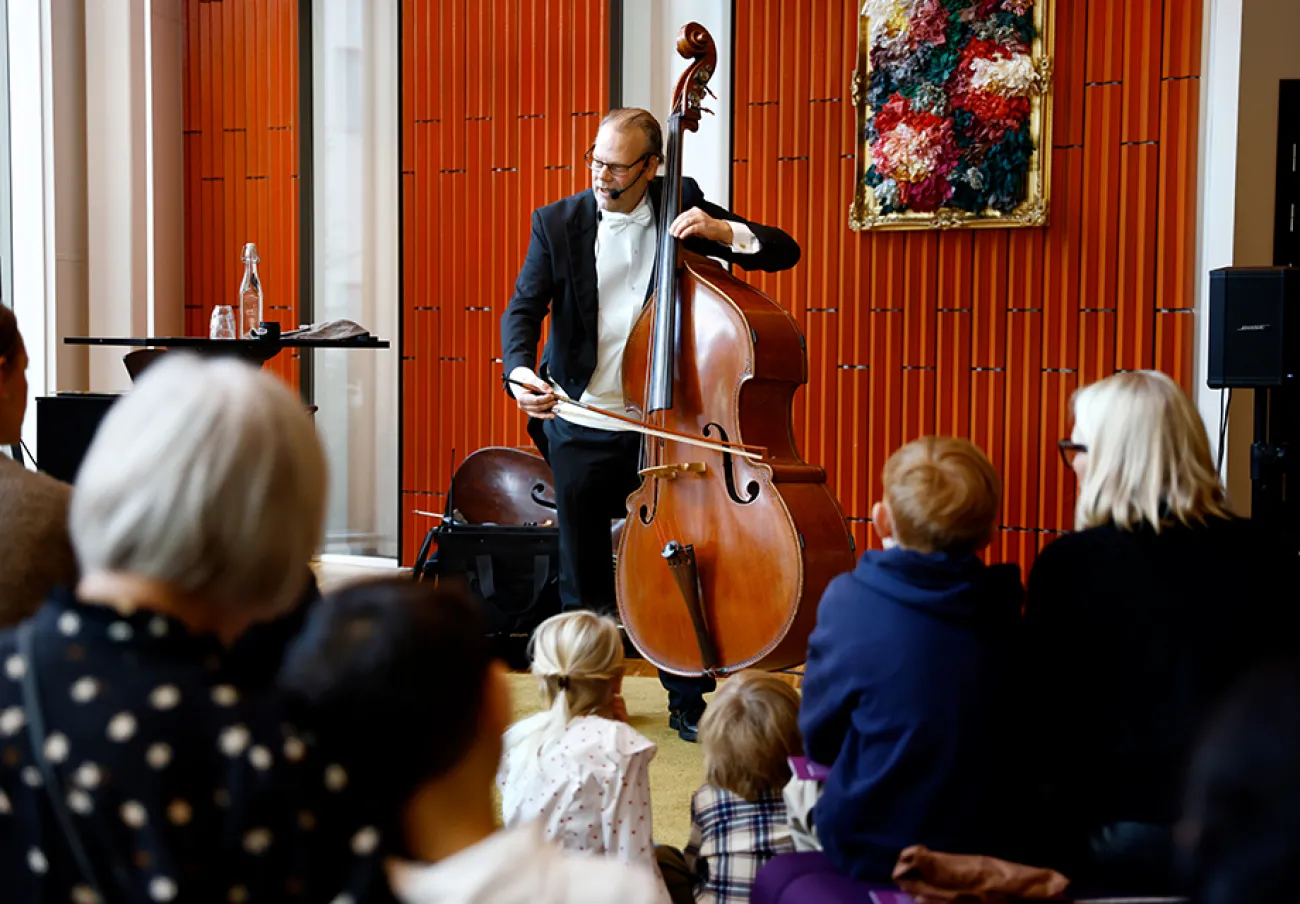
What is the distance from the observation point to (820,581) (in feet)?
10.0

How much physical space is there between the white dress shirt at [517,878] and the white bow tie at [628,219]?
2548mm

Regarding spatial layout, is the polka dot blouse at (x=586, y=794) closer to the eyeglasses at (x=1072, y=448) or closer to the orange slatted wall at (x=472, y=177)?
the eyeglasses at (x=1072, y=448)

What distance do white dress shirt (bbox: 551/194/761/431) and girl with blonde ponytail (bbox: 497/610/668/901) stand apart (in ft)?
4.82

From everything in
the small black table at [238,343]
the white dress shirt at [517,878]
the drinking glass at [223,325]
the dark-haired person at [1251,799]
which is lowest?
the white dress shirt at [517,878]

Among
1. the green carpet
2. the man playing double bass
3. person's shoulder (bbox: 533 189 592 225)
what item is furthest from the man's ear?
person's shoulder (bbox: 533 189 592 225)

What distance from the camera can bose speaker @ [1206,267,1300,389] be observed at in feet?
13.7

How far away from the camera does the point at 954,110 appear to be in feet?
16.2

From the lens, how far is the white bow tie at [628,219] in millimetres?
3641

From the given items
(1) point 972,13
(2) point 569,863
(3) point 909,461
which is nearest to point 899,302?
(1) point 972,13

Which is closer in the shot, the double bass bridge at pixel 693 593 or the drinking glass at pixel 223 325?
the double bass bridge at pixel 693 593

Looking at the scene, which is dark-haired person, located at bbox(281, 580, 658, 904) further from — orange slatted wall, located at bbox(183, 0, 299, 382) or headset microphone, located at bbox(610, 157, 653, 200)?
orange slatted wall, located at bbox(183, 0, 299, 382)

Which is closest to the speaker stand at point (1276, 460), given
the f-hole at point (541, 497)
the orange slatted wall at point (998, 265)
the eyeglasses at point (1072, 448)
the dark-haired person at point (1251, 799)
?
the orange slatted wall at point (998, 265)

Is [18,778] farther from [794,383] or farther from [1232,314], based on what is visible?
[1232,314]

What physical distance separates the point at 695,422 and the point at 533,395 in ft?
1.48
